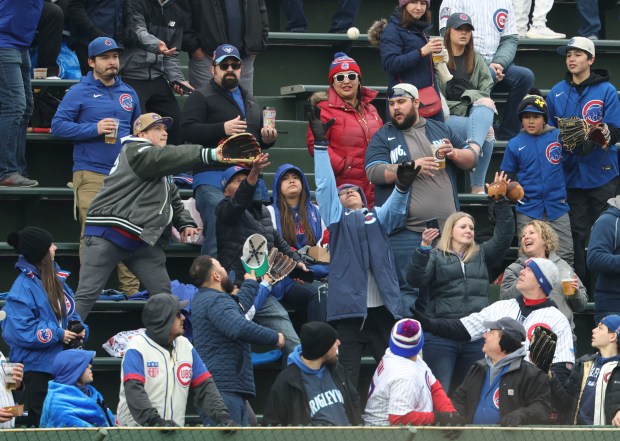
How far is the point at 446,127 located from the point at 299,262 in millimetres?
1608

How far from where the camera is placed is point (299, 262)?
12.1 metres

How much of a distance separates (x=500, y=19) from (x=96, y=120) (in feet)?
13.1

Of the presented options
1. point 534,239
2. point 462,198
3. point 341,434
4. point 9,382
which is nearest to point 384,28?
point 462,198

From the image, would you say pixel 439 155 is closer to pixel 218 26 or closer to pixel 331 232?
pixel 331 232

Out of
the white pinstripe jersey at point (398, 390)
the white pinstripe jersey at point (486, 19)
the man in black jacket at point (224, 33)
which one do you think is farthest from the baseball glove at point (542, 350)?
the white pinstripe jersey at point (486, 19)

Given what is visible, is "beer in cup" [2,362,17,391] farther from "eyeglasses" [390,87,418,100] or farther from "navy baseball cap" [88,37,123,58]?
"eyeglasses" [390,87,418,100]

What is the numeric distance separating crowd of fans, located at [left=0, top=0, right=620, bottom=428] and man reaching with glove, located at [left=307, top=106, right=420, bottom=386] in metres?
0.01

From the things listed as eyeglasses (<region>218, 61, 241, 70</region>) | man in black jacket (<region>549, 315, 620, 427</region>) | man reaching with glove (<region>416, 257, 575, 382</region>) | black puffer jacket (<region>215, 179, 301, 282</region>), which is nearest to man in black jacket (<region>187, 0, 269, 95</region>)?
eyeglasses (<region>218, 61, 241, 70</region>)

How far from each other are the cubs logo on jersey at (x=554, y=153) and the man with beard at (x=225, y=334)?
373 cm

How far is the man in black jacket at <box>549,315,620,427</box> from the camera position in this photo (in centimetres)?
1026

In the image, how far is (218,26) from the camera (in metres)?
14.1

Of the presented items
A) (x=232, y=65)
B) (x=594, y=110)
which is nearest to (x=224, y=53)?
(x=232, y=65)

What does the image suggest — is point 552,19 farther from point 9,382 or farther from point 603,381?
point 9,382

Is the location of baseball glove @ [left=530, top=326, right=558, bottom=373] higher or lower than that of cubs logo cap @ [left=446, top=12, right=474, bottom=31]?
lower
